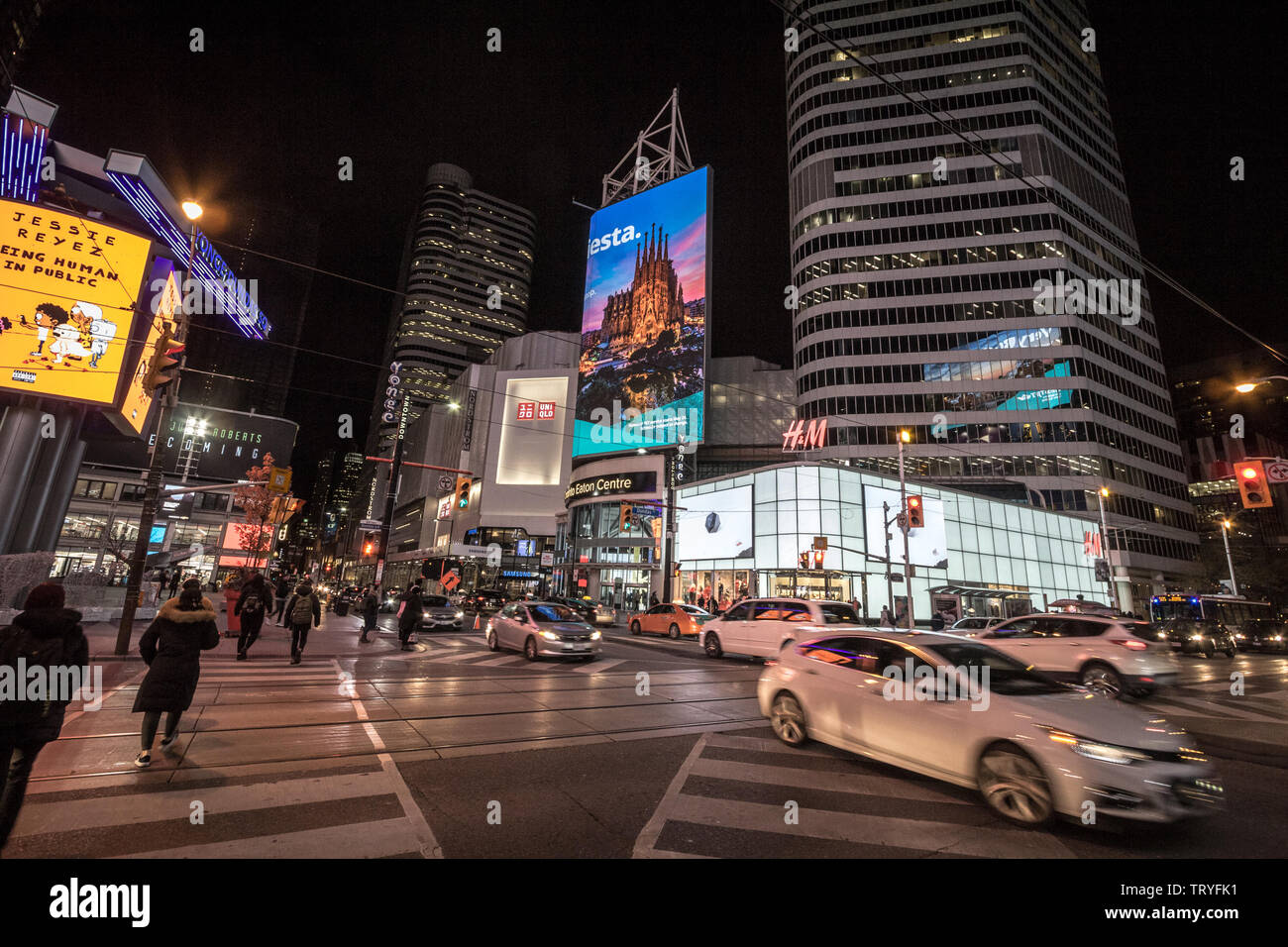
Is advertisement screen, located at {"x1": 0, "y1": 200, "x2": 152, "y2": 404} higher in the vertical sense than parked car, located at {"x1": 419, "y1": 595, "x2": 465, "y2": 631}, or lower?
higher

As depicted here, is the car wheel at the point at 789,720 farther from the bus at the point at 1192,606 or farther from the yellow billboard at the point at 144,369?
the bus at the point at 1192,606

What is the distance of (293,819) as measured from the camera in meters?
4.39

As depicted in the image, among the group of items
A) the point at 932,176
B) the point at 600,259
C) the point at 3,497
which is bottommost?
the point at 3,497

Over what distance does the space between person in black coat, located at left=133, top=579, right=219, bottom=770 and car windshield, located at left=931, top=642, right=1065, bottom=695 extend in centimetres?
775

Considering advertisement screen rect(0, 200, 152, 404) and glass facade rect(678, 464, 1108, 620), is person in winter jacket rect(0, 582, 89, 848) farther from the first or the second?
glass facade rect(678, 464, 1108, 620)

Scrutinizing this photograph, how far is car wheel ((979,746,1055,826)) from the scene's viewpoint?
4629 mm

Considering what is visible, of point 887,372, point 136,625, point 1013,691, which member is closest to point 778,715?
point 1013,691

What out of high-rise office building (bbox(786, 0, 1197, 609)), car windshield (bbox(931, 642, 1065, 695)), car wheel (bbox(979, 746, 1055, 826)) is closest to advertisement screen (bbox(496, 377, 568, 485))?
high-rise office building (bbox(786, 0, 1197, 609))

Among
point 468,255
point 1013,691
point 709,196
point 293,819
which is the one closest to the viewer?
point 293,819

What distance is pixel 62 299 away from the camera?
2202 centimetres

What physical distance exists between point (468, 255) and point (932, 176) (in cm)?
12027

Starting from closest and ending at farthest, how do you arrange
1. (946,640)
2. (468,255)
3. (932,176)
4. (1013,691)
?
1. (1013,691)
2. (946,640)
3. (932,176)
4. (468,255)
